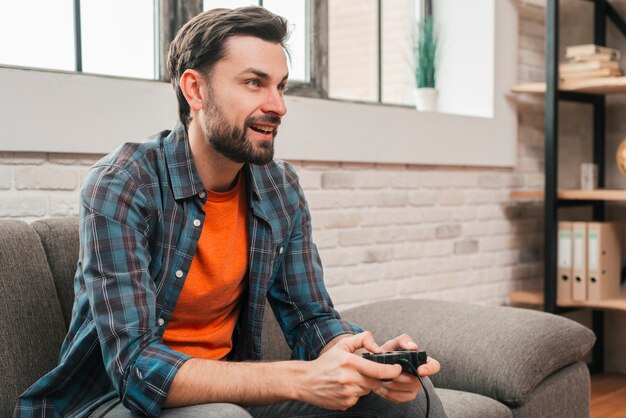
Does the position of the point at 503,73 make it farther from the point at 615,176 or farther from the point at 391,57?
the point at 615,176

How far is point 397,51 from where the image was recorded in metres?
3.35

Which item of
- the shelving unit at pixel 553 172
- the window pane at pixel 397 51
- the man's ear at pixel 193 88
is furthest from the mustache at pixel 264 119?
the shelving unit at pixel 553 172

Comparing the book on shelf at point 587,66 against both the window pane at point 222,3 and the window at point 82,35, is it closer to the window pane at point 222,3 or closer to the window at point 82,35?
the window pane at point 222,3

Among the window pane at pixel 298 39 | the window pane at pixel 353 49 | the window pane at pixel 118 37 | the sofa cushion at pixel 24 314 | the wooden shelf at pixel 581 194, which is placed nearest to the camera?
the sofa cushion at pixel 24 314

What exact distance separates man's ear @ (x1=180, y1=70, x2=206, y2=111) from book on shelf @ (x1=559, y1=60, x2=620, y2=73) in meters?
2.13

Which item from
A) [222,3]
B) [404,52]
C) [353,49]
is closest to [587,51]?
[404,52]

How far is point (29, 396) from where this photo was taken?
1.44 metres

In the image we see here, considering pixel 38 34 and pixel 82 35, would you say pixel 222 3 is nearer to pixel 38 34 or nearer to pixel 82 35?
pixel 82 35

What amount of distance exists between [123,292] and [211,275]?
268 mm

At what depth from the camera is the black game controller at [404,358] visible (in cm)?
136

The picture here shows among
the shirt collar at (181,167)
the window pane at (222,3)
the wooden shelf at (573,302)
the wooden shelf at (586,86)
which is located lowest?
the wooden shelf at (573,302)

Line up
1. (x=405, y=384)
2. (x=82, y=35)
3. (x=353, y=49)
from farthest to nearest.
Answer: (x=353, y=49) < (x=82, y=35) < (x=405, y=384)

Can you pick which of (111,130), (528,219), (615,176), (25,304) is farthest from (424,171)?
(25,304)

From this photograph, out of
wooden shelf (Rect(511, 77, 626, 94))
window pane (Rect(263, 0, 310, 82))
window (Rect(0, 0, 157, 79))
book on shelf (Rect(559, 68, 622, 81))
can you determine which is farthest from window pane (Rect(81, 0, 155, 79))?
book on shelf (Rect(559, 68, 622, 81))
